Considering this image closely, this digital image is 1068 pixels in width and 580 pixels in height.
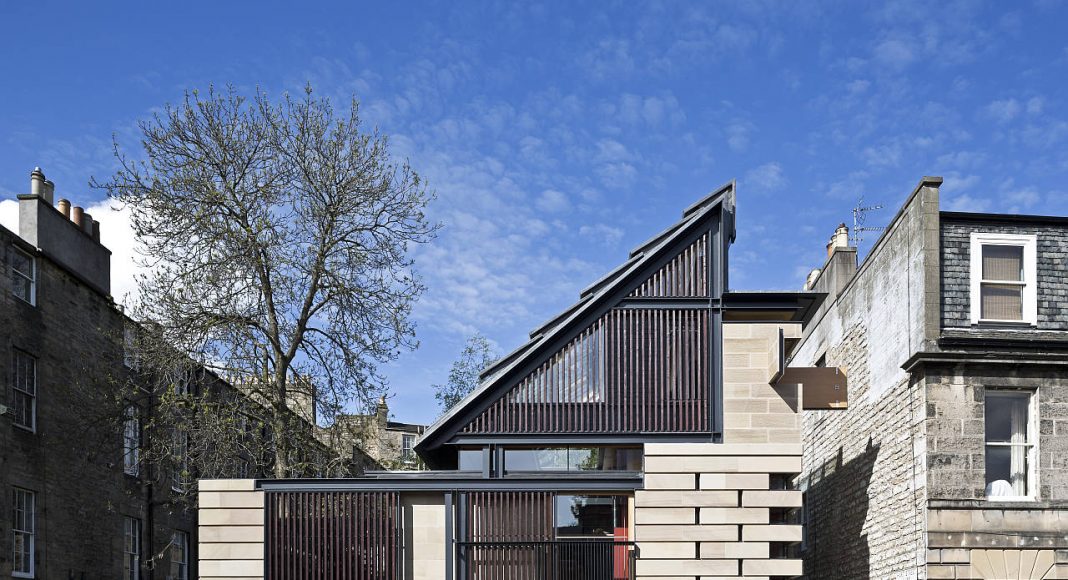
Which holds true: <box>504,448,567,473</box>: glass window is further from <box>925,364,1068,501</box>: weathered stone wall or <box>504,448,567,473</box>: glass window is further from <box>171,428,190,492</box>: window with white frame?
<box>171,428,190,492</box>: window with white frame

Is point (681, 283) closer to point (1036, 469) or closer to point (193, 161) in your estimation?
point (1036, 469)

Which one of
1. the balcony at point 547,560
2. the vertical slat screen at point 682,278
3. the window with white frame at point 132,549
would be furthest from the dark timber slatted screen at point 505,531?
the window with white frame at point 132,549

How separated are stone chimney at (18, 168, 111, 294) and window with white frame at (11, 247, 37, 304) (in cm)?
49

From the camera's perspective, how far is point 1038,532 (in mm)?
18828

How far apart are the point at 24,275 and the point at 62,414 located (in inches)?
147

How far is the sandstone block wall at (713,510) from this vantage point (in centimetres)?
1703

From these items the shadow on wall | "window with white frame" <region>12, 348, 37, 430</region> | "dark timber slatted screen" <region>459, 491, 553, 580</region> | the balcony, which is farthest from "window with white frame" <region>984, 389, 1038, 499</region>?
"window with white frame" <region>12, 348, 37, 430</region>

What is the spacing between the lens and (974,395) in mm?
19047

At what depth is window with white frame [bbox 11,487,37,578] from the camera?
25516 mm

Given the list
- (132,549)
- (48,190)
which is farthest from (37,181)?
(132,549)

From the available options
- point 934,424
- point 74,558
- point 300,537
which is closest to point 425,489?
point 300,537

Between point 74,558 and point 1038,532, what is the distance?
73.9ft

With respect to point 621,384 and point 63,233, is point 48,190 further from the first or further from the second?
point 621,384

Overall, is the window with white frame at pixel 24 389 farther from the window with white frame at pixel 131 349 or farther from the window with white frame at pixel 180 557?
the window with white frame at pixel 180 557
